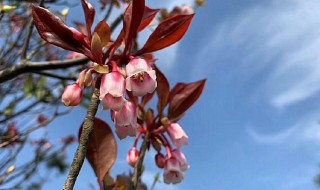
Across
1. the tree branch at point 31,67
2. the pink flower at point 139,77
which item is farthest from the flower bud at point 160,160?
the tree branch at point 31,67

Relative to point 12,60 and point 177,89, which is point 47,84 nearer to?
point 12,60

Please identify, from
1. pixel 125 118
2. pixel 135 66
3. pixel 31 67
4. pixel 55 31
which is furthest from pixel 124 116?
pixel 31 67

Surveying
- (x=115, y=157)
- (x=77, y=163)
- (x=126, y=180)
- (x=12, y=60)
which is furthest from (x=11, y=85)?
(x=77, y=163)

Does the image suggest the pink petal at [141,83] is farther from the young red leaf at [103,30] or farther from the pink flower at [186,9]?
the pink flower at [186,9]

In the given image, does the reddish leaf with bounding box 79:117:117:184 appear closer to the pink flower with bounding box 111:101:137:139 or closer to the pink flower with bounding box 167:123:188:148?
the pink flower with bounding box 111:101:137:139

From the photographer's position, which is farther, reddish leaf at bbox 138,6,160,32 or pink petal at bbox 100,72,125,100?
reddish leaf at bbox 138,6,160,32

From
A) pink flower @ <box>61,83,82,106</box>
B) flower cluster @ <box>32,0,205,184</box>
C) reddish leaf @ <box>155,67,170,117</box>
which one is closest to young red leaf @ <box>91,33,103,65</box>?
flower cluster @ <box>32,0,205,184</box>
